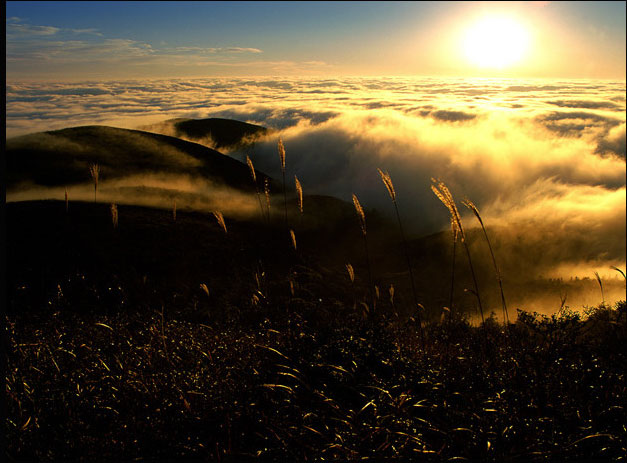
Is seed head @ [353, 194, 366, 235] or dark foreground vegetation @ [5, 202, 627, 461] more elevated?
seed head @ [353, 194, 366, 235]

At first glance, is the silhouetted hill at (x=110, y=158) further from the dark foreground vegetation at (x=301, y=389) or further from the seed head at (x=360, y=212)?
the seed head at (x=360, y=212)

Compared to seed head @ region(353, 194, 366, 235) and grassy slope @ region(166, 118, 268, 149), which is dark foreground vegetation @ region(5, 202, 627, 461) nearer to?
seed head @ region(353, 194, 366, 235)

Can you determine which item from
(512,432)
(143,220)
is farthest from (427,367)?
(143,220)

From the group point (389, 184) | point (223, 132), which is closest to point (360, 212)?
point (389, 184)

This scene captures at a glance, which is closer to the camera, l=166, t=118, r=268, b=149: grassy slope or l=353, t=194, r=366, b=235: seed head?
l=353, t=194, r=366, b=235: seed head

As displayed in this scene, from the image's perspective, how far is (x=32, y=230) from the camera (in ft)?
22.8

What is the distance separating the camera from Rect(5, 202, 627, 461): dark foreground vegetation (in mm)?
2471

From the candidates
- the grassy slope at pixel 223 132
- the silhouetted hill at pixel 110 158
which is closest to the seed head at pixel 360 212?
the silhouetted hill at pixel 110 158

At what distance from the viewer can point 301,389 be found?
2.98 meters

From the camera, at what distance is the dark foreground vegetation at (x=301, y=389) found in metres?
2.47

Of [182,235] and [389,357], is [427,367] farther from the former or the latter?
[182,235]

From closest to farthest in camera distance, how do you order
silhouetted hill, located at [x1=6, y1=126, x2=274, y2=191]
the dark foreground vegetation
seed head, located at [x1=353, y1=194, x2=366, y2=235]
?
the dark foreground vegetation < seed head, located at [x1=353, y1=194, x2=366, y2=235] < silhouetted hill, located at [x1=6, y1=126, x2=274, y2=191]

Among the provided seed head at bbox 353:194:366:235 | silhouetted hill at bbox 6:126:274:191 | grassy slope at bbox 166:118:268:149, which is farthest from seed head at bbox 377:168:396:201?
grassy slope at bbox 166:118:268:149

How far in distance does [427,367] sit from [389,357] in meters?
0.31
